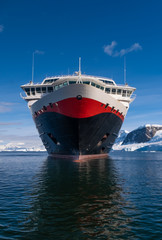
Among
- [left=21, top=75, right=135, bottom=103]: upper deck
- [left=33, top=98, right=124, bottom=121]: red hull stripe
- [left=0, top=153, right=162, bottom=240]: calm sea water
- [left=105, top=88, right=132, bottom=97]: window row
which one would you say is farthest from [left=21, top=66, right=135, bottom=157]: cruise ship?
[left=0, top=153, right=162, bottom=240]: calm sea water

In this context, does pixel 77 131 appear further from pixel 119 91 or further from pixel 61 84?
pixel 119 91

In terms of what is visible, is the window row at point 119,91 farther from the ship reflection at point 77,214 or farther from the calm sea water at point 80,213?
the ship reflection at point 77,214

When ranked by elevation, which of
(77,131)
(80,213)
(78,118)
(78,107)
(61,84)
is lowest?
(80,213)

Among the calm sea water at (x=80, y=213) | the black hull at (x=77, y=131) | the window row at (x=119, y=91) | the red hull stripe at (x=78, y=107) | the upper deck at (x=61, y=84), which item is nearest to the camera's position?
the calm sea water at (x=80, y=213)

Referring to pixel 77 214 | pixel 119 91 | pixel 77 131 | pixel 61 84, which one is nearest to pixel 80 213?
pixel 77 214

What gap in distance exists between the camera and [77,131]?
29812 mm

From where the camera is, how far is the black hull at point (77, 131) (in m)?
30.0

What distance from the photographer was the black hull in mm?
29969

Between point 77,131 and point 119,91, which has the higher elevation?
point 119,91

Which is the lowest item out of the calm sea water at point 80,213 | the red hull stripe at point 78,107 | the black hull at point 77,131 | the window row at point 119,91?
the calm sea water at point 80,213

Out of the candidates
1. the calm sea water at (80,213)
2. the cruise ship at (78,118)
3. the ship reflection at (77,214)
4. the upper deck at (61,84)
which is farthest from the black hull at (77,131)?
the ship reflection at (77,214)

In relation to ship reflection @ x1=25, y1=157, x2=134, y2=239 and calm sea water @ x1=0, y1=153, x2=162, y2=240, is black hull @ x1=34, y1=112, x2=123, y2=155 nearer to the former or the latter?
calm sea water @ x1=0, y1=153, x2=162, y2=240

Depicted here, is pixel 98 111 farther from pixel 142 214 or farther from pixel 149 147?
pixel 149 147

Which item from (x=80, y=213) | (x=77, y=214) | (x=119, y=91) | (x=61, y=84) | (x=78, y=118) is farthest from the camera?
(x=119, y=91)
